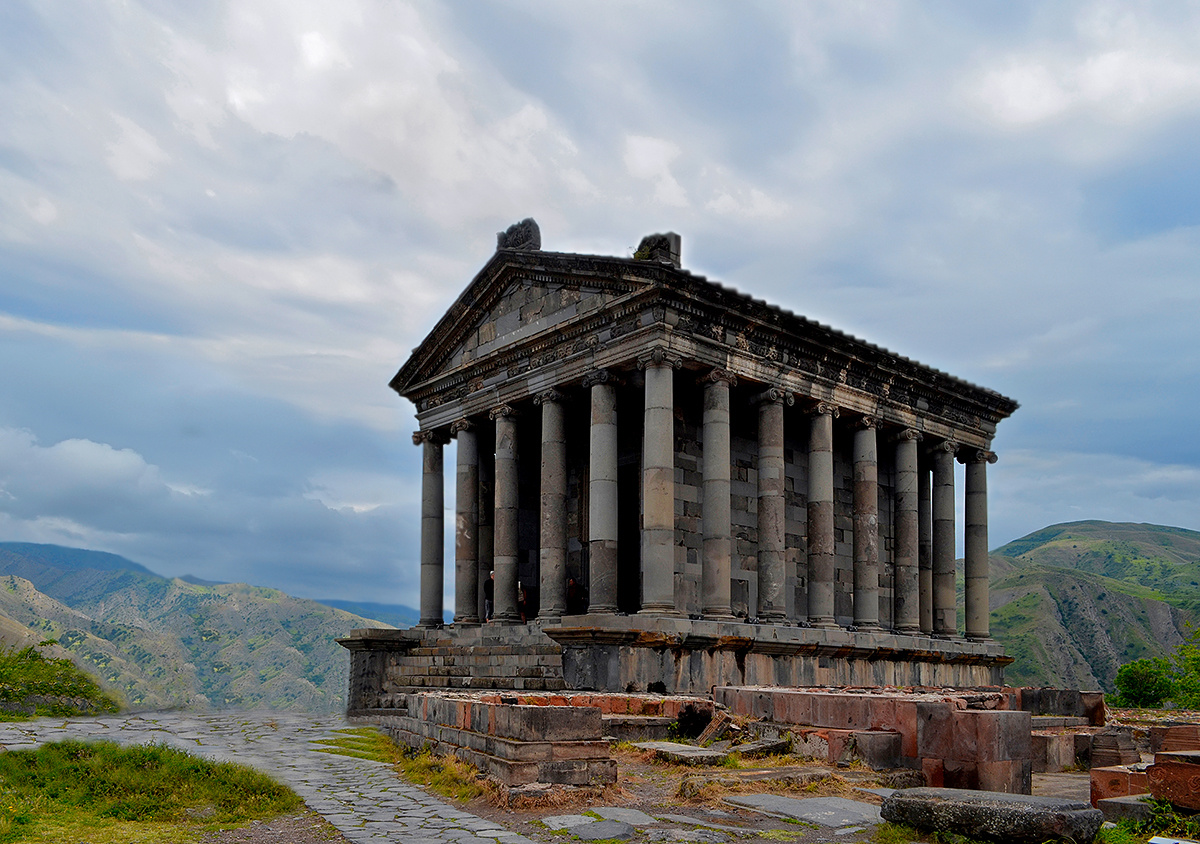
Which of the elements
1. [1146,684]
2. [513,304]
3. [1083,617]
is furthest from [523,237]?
[1083,617]

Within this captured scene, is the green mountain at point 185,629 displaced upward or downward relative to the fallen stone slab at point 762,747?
downward

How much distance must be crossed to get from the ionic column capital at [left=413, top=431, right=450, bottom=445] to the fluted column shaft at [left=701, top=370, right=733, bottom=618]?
8.78 meters

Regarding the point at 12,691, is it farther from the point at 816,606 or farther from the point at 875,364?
the point at 875,364

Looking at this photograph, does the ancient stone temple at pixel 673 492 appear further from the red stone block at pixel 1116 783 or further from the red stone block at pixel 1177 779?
the red stone block at pixel 1177 779

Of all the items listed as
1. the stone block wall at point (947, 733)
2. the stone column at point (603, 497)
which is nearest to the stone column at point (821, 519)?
the stone column at point (603, 497)

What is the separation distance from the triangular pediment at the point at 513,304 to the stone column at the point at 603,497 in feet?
6.05

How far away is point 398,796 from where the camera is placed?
377 inches

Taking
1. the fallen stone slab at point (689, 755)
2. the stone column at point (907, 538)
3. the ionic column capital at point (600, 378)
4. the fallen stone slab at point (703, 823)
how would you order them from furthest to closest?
the stone column at point (907, 538) < the ionic column capital at point (600, 378) < the fallen stone slab at point (689, 755) < the fallen stone slab at point (703, 823)

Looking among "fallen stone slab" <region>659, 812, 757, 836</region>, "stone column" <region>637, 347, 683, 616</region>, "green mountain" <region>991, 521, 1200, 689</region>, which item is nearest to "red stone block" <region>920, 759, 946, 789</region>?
"fallen stone slab" <region>659, 812, 757, 836</region>

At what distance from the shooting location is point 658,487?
64.7 feet

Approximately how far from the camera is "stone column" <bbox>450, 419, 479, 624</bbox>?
82.4 feet

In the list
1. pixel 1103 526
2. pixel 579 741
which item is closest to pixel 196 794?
pixel 579 741

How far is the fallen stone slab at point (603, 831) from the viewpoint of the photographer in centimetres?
733

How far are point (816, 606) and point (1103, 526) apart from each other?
161m
